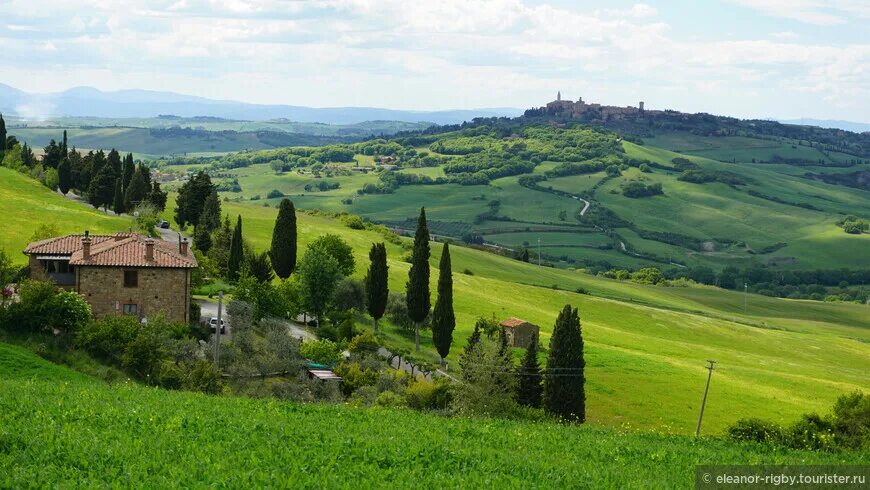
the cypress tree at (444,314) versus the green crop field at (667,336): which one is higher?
the cypress tree at (444,314)

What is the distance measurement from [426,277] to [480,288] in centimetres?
3840

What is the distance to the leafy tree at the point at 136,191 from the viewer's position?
363 ft

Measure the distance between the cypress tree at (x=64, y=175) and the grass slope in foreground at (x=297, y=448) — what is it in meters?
93.5

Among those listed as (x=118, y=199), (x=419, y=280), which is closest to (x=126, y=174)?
(x=118, y=199)

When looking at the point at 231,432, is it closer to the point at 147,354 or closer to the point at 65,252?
the point at 147,354

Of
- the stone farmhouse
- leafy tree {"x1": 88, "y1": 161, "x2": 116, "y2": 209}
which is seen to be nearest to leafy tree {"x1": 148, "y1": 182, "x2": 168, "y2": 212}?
leafy tree {"x1": 88, "y1": 161, "x2": 116, "y2": 209}

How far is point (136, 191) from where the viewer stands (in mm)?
110812

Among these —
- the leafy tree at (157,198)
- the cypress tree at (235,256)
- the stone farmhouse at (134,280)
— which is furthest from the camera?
the leafy tree at (157,198)

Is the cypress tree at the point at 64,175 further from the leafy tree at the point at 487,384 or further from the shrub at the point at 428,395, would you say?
the shrub at the point at 428,395

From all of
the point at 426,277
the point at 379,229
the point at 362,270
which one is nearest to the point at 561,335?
the point at 426,277

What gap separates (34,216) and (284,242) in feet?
97.2

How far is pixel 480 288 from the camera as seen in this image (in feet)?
365

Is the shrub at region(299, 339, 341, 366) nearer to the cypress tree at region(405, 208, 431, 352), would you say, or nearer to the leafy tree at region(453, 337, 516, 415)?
the leafy tree at region(453, 337, 516, 415)

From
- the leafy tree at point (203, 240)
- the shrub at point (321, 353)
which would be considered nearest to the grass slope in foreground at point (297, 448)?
the shrub at point (321, 353)
